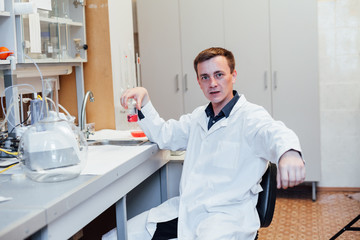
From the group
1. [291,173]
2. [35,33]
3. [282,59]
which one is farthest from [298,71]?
[291,173]

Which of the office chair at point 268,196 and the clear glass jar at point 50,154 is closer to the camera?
the clear glass jar at point 50,154

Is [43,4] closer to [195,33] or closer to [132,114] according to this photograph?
[132,114]

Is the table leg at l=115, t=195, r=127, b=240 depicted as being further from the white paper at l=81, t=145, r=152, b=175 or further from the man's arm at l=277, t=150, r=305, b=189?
the man's arm at l=277, t=150, r=305, b=189

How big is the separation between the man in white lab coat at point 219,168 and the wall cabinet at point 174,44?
5.99 ft

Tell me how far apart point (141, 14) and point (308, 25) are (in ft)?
4.69

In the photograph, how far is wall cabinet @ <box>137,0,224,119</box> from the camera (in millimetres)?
3855

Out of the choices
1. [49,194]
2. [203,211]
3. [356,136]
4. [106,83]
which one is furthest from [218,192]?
[356,136]

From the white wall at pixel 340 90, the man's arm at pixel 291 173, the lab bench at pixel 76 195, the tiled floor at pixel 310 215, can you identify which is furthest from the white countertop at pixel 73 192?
the white wall at pixel 340 90

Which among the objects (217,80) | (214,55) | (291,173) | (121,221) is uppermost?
(214,55)

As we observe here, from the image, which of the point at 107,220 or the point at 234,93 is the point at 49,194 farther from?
the point at 107,220

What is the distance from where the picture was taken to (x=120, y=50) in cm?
308

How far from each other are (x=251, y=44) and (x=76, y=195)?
2.65m

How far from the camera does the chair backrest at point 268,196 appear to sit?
1841 millimetres

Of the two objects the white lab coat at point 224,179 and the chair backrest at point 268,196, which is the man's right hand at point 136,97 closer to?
the white lab coat at point 224,179
